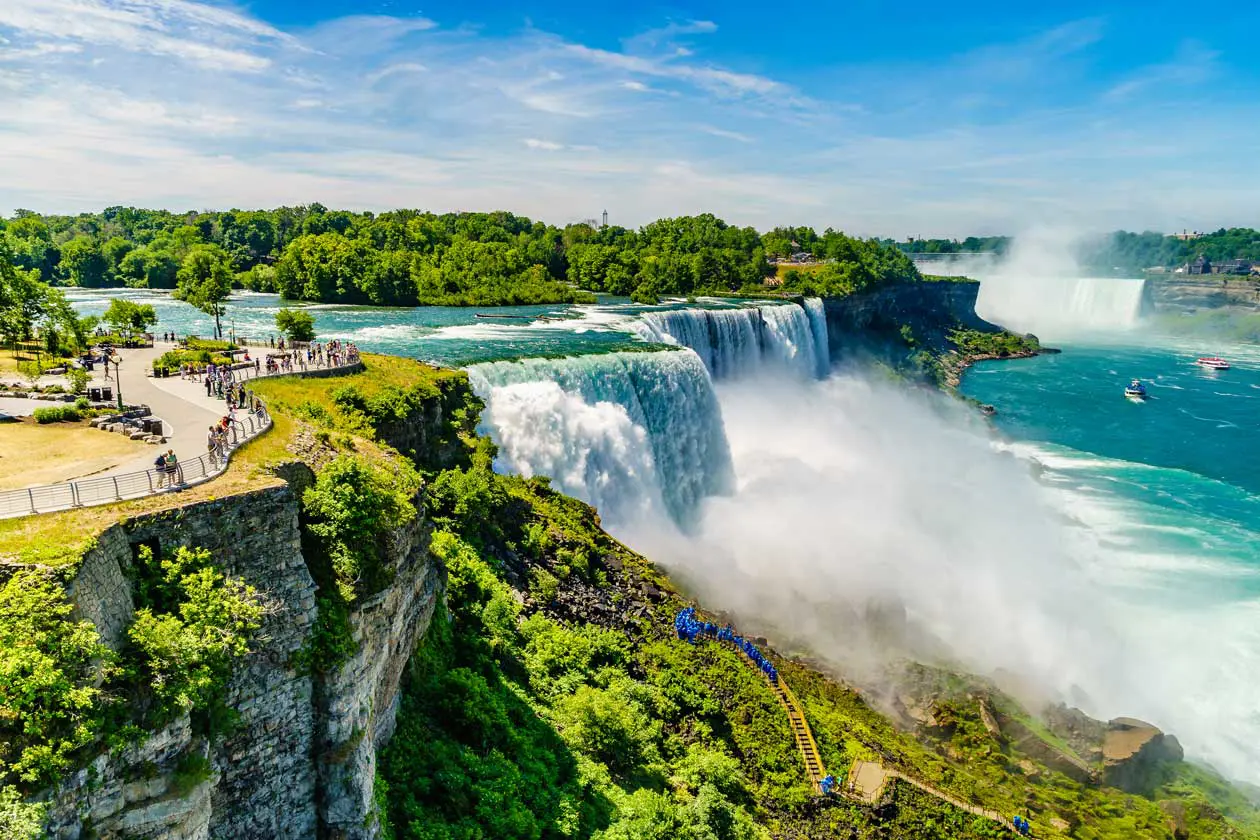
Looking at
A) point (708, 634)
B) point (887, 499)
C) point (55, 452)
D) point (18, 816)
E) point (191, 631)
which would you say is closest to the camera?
point (18, 816)

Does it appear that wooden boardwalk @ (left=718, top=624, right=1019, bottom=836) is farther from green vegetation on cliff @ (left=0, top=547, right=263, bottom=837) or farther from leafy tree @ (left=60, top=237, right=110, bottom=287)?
leafy tree @ (left=60, top=237, right=110, bottom=287)

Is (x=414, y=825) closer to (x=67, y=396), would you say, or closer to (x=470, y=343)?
(x=67, y=396)

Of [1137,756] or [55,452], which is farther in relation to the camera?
[1137,756]

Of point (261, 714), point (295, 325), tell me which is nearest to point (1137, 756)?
point (261, 714)

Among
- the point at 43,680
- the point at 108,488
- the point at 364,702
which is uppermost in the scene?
the point at 108,488

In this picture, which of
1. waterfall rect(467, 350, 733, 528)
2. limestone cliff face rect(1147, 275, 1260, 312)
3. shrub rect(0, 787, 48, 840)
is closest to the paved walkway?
shrub rect(0, 787, 48, 840)

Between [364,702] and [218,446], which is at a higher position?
[218,446]

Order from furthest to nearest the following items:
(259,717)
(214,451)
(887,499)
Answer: (887,499), (214,451), (259,717)

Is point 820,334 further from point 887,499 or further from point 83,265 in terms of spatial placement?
point 83,265
